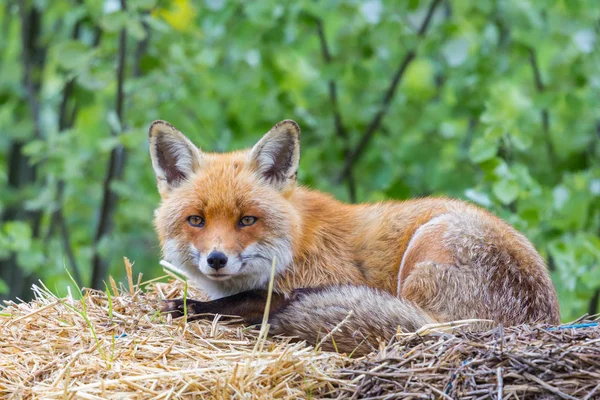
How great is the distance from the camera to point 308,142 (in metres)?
8.70

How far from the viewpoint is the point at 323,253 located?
4.46 meters

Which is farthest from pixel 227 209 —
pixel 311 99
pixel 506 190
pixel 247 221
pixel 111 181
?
pixel 311 99

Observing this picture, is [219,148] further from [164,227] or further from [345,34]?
[164,227]

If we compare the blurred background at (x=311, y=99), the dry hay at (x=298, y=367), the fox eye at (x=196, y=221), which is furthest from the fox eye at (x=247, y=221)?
the blurred background at (x=311, y=99)

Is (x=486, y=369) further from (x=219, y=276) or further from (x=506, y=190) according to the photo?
(x=506, y=190)

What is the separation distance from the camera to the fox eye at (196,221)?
4.29m

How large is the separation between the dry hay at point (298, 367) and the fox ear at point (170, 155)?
1.34 m

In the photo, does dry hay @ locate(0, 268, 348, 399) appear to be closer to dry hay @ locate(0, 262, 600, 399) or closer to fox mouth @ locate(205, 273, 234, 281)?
dry hay @ locate(0, 262, 600, 399)

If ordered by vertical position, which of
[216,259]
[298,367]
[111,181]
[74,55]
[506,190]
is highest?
[74,55]

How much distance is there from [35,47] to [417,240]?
7.23 m

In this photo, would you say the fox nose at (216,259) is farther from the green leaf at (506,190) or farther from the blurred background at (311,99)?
the blurred background at (311,99)

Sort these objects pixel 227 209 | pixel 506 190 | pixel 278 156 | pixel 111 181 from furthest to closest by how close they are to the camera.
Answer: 1. pixel 111 181
2. pixel 506 190
3. pixel 278 156
4. pixel 227 209

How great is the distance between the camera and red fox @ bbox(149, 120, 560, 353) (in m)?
3.72

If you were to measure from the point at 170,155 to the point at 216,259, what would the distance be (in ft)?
3.45
